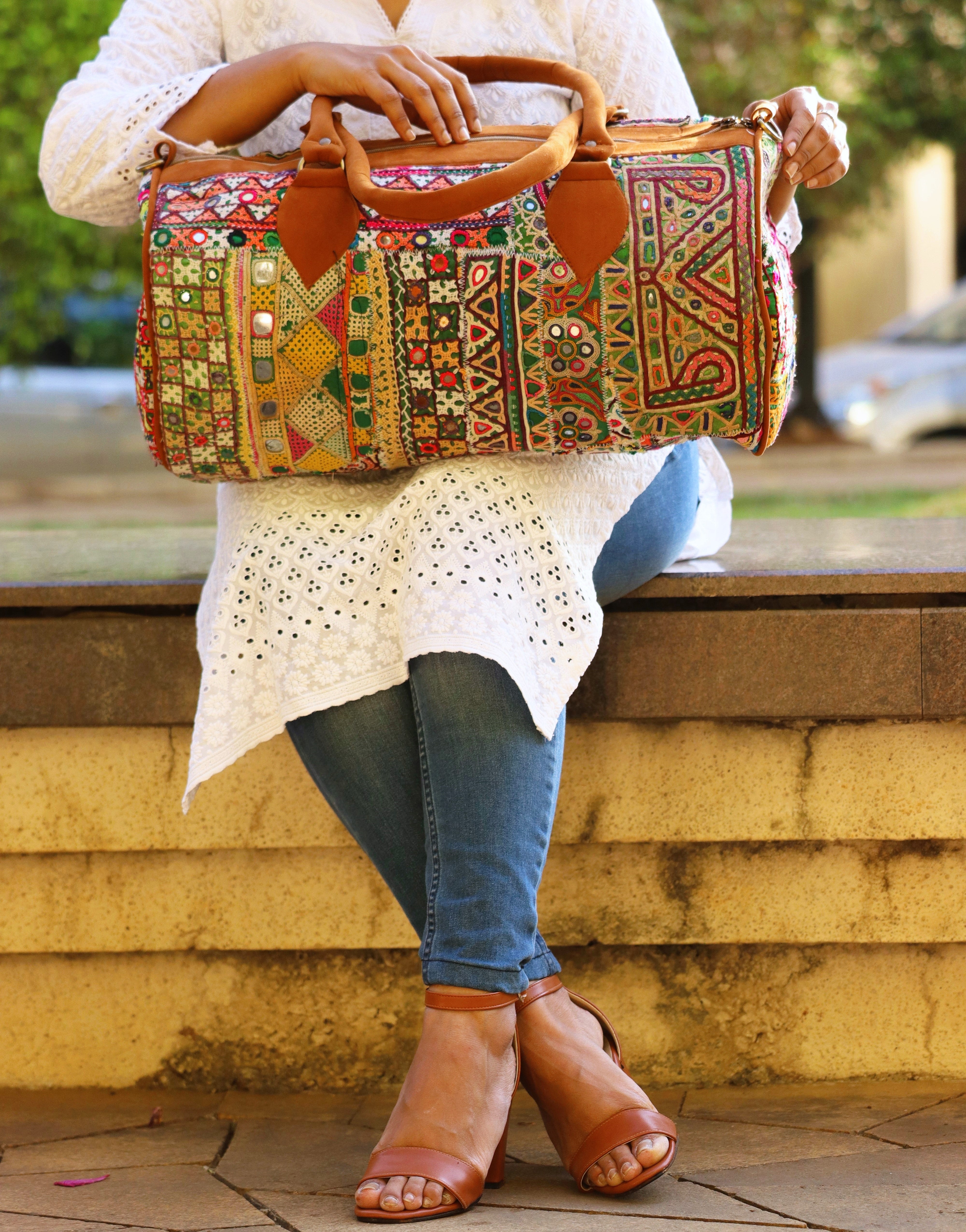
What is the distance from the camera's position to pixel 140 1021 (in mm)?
2250

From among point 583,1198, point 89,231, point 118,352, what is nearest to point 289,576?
point 583,1198

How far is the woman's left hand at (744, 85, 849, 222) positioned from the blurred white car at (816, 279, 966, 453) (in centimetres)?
1191

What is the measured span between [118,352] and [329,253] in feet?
39.5

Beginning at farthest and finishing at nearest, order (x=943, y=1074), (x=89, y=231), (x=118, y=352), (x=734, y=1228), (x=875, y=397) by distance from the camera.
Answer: (x=875, y=397)
(x=118, y=352)
(x=89, y=231)
(x=943, y=1074)
(x=734, y=1228)

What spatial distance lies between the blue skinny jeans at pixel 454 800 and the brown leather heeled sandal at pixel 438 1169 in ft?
0.06

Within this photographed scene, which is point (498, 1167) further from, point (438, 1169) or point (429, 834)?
point (429, 834)

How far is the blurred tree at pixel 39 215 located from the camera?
8336 mm

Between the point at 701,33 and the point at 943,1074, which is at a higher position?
the point at 701,33

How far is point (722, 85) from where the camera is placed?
38.4 feet

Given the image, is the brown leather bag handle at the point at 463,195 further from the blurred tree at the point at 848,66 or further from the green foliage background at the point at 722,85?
the blurred tree at the point at 848,66

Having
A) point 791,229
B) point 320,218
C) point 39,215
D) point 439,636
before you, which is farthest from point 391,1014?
point 39,215

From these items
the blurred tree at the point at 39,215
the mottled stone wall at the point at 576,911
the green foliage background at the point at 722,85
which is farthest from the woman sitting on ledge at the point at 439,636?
the green foliage background at the point at 722,85

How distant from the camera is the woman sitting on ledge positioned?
65.1 inches

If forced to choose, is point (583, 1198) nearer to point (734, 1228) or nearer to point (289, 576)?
point (734, 1228)
